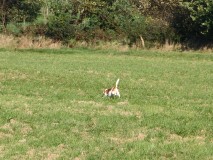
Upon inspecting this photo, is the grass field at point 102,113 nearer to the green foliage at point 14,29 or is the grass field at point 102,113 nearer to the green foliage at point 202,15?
the green foliage at point 202,15

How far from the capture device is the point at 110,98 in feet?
38.5

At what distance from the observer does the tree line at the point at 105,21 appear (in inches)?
1101

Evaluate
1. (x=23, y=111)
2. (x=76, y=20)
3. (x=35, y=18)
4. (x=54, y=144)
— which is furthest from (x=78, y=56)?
(x=54, y=144)

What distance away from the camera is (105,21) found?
28.7 meters

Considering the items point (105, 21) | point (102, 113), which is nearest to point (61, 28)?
point (105, 21)

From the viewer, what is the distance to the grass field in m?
7.61

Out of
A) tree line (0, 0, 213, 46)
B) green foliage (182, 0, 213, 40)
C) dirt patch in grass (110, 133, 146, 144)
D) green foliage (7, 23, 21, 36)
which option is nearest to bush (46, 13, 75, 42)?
tree line (0, 0, 213, 46)

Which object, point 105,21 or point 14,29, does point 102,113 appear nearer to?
point 105,21

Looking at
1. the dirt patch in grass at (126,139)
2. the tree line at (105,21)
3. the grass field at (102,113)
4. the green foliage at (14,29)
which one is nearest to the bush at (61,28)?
the tree line at (105,21)

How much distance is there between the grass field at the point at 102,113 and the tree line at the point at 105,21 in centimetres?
937

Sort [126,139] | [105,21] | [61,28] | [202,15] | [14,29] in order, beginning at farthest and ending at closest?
1. [105,21]
2. [14,29]
3. [61,28]
4. [202,15]
5. [126,139]

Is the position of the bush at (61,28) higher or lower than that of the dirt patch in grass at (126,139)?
higher

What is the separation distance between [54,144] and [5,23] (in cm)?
2226

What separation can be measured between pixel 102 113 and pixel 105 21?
63.2 feet
